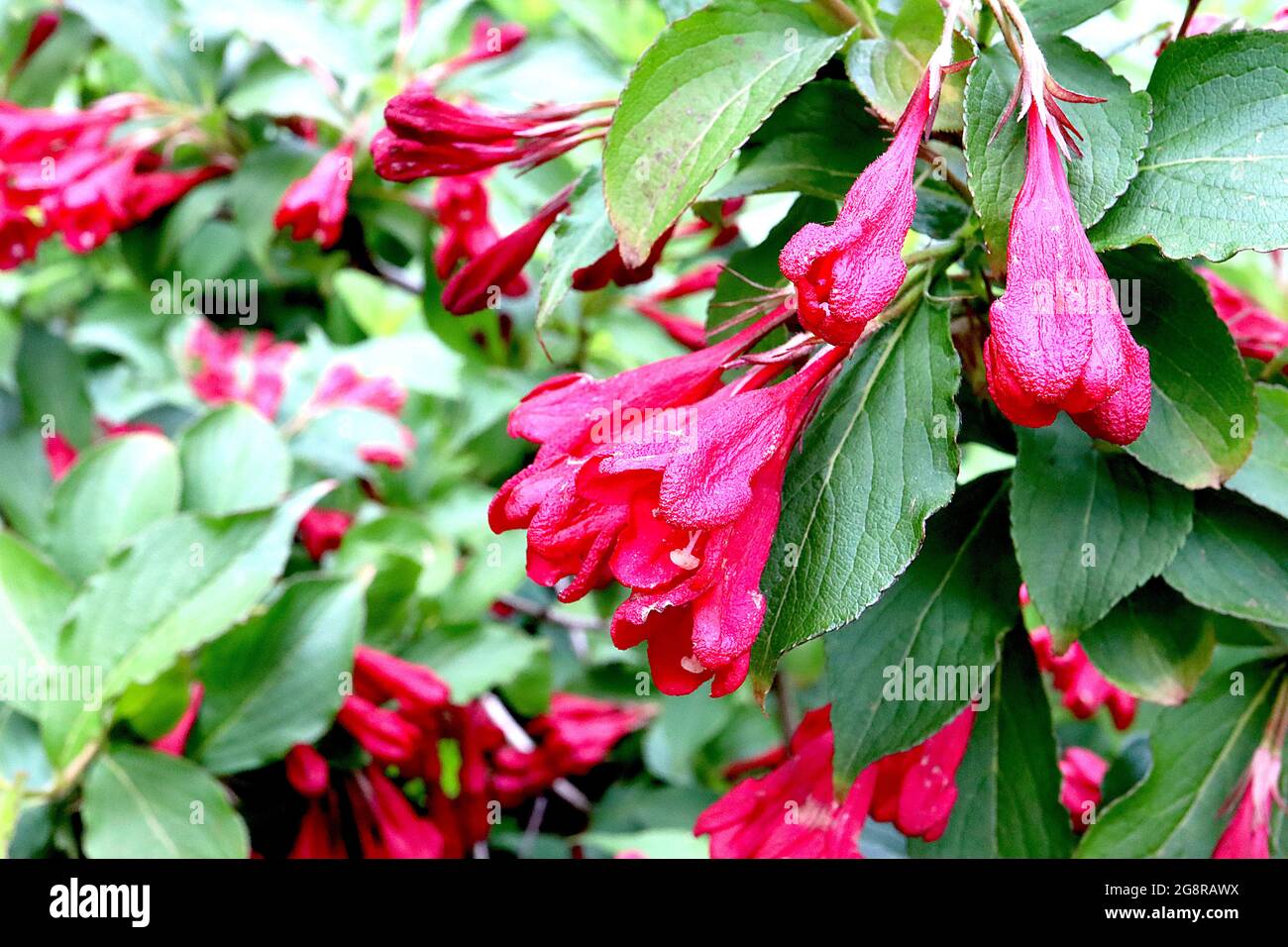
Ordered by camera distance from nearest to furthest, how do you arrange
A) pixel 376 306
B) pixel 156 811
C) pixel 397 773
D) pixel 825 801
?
pixel 825 801 < pixel 156 811 < pixel 397 773 < pixel 376 306

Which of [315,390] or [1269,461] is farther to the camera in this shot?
[315,390]

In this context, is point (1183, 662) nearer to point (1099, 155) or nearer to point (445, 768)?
point (1099, 155)

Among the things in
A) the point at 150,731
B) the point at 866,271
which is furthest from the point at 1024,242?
the point at 150,731

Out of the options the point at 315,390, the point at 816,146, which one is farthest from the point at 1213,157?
the point at 315,390

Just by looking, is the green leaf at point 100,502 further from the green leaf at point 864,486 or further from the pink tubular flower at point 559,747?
the green leaf at point 864,486

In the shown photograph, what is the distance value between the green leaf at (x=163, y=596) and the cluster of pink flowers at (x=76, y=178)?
1.94 ft

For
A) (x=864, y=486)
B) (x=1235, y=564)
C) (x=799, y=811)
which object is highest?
(x=864, y=486)

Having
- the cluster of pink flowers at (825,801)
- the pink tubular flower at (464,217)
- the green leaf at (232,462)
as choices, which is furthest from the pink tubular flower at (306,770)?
the pink tubular flower at (464,217)

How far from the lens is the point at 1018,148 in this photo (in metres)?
0.67

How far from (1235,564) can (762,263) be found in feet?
1.41

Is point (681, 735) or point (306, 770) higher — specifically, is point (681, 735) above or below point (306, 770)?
below

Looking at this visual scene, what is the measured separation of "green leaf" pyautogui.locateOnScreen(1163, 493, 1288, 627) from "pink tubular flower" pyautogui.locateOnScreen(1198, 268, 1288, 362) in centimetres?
17

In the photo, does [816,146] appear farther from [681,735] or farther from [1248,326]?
[681,735]

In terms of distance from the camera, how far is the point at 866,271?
23.6 inches
